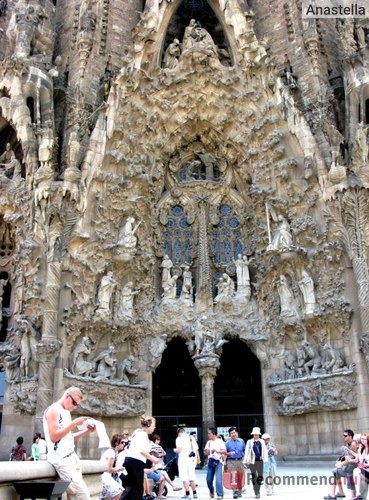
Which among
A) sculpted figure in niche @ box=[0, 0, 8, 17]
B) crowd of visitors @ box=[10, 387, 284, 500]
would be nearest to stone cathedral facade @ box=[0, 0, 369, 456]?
sculpted figure in niche @ box=[0, 0, 8, 17]

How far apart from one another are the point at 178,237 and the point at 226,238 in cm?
145

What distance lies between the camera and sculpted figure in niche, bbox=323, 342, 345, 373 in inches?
498

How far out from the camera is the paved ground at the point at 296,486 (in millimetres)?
7734

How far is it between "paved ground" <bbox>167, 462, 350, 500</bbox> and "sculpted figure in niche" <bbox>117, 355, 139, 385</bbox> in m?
2.88

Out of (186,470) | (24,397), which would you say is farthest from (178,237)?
(186,470)

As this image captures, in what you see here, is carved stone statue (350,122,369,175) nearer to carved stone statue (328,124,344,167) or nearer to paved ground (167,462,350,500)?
carved stone statue (328,124,344,167)

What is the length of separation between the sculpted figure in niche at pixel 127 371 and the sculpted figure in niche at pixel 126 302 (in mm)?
1116

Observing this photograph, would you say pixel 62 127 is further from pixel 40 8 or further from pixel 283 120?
pixel 283 120

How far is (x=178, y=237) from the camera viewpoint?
16031mm

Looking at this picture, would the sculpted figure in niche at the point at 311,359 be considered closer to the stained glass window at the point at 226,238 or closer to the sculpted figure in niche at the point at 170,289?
the stained glass window at the point at 226,238

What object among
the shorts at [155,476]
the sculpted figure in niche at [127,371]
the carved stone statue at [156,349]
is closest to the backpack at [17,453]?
the sculpted figure in niche at [127,371]

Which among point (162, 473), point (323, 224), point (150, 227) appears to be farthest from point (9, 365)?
point (323, 224)

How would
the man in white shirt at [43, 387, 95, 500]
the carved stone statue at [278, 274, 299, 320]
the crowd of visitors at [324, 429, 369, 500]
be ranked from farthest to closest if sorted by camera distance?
the carved stone statue at [278, 274, 299, 320] < the crowd of visitors at [324, 429, 369, 500] < the man in white shirt at [43, 387, 95, 500]

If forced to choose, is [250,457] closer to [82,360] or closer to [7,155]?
[82,360]
